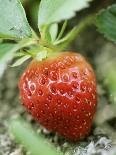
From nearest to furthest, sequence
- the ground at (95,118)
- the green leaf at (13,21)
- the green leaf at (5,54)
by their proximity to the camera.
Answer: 1. the green leaf at (5,54)
2. the green leaf at (13,21)
3. the ground at (95,118)

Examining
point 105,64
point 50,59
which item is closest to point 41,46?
point 50,59

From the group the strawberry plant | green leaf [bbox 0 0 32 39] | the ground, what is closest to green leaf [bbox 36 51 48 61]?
the strawberry plant

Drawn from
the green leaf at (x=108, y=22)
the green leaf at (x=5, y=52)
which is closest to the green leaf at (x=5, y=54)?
the green leaf at (x=5, y=52)

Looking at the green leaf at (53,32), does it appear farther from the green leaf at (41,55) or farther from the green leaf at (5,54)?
the green leaf at (5,54)

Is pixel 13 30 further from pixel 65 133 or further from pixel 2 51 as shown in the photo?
pixel 65 133

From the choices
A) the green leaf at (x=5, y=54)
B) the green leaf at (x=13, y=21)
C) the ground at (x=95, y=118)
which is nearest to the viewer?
the green leaf at (x=5, y=54)

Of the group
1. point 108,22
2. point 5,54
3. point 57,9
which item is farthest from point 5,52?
point 108,22

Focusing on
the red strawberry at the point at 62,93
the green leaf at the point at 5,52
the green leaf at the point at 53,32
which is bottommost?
the red strawberry at the point at 62,93
